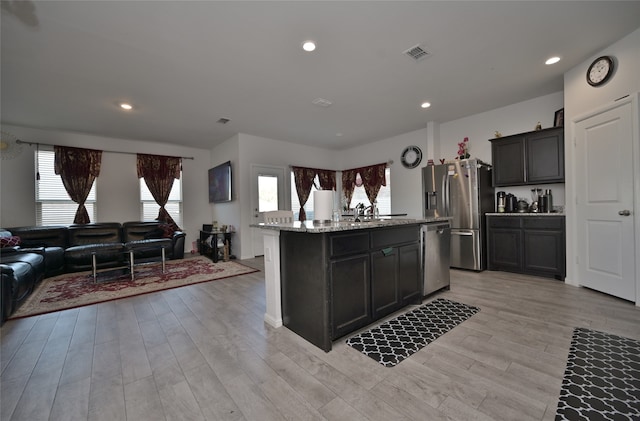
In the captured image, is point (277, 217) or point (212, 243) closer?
point (277, 217)

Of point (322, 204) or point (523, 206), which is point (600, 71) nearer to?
point (523, 206)

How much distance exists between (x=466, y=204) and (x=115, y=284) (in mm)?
5677

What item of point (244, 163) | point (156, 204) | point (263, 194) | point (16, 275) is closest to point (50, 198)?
point (156, 204)

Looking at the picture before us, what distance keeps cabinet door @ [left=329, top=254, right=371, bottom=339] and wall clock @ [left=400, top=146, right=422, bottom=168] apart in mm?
4125

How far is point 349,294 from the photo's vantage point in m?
2.07

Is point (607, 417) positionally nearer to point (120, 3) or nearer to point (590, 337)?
point (590, 337)

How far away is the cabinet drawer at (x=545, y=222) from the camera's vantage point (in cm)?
352

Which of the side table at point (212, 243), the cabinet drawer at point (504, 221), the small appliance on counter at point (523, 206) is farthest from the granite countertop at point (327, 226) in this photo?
the side table at point (212, 243)

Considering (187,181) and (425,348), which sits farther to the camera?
(187,181)

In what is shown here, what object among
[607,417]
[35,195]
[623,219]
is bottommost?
[607,417]

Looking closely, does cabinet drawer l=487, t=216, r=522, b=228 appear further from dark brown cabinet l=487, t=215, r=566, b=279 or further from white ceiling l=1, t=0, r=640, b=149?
white ceiling l=1, t=0, r=640, b=149

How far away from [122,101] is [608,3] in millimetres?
5709

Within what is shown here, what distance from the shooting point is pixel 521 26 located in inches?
95.1

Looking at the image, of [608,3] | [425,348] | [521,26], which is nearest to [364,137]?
[521,26]
